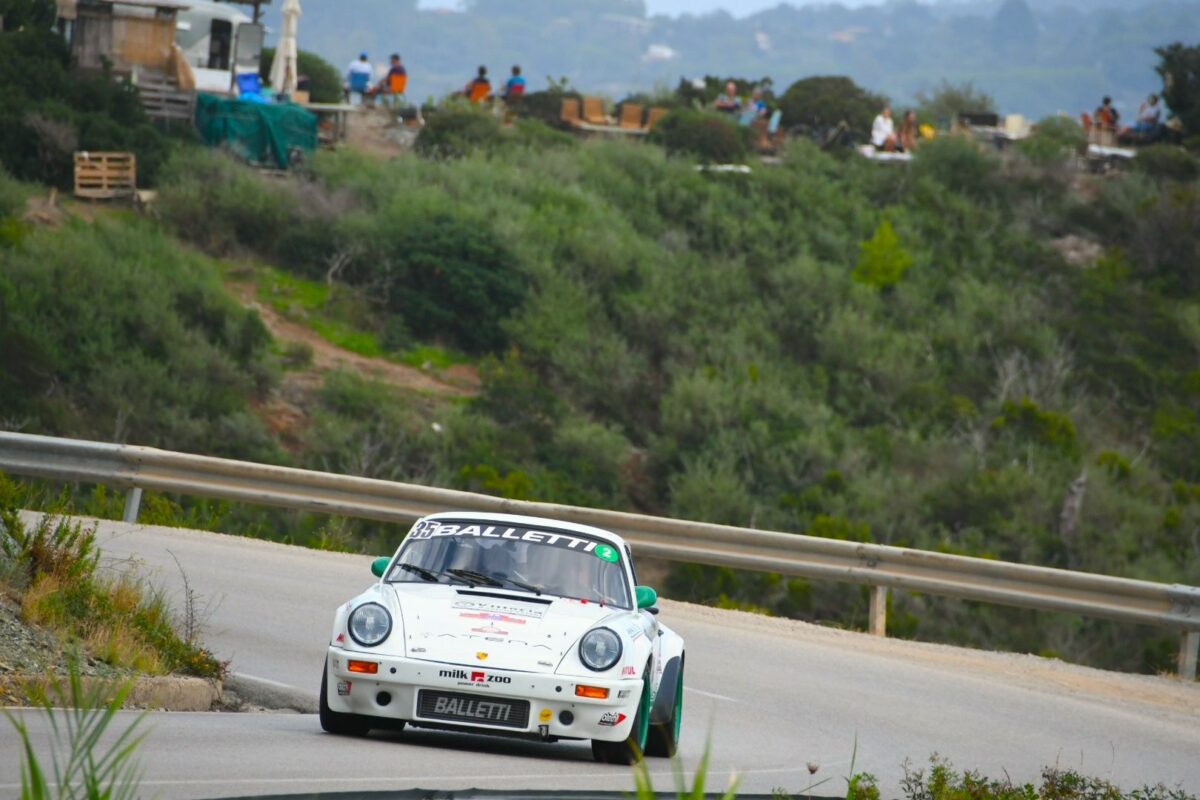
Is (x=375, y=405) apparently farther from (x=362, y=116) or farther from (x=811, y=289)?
(x=362, y=116)

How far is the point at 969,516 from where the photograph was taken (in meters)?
32.8

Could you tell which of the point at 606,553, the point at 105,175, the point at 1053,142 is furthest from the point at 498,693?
the point at 1053,142

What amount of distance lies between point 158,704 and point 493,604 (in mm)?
1937

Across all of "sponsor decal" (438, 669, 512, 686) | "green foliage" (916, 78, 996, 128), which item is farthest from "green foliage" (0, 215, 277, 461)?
"green foliage" (916, 78, 996, 128)

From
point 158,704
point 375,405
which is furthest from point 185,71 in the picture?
point 158,704

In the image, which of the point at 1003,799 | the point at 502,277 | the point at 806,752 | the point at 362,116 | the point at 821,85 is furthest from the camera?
the point at 821,85

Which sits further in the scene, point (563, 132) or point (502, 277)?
point (563, 132)

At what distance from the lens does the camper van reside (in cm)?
4338

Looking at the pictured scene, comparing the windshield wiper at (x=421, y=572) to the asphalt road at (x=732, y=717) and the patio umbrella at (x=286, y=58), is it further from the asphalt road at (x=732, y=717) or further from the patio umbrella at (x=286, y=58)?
the patio umbrella at (x=286, y=58)

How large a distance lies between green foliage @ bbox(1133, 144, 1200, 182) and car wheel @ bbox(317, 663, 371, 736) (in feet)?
147

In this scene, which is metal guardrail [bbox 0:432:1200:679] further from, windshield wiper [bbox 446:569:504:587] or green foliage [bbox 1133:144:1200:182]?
green foliage [bbox 1133:144:1200:182]

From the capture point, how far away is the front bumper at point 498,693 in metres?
8.34

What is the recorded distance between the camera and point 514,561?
944cm

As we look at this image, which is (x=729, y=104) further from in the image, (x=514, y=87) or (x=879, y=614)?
(x=879, y=614)
